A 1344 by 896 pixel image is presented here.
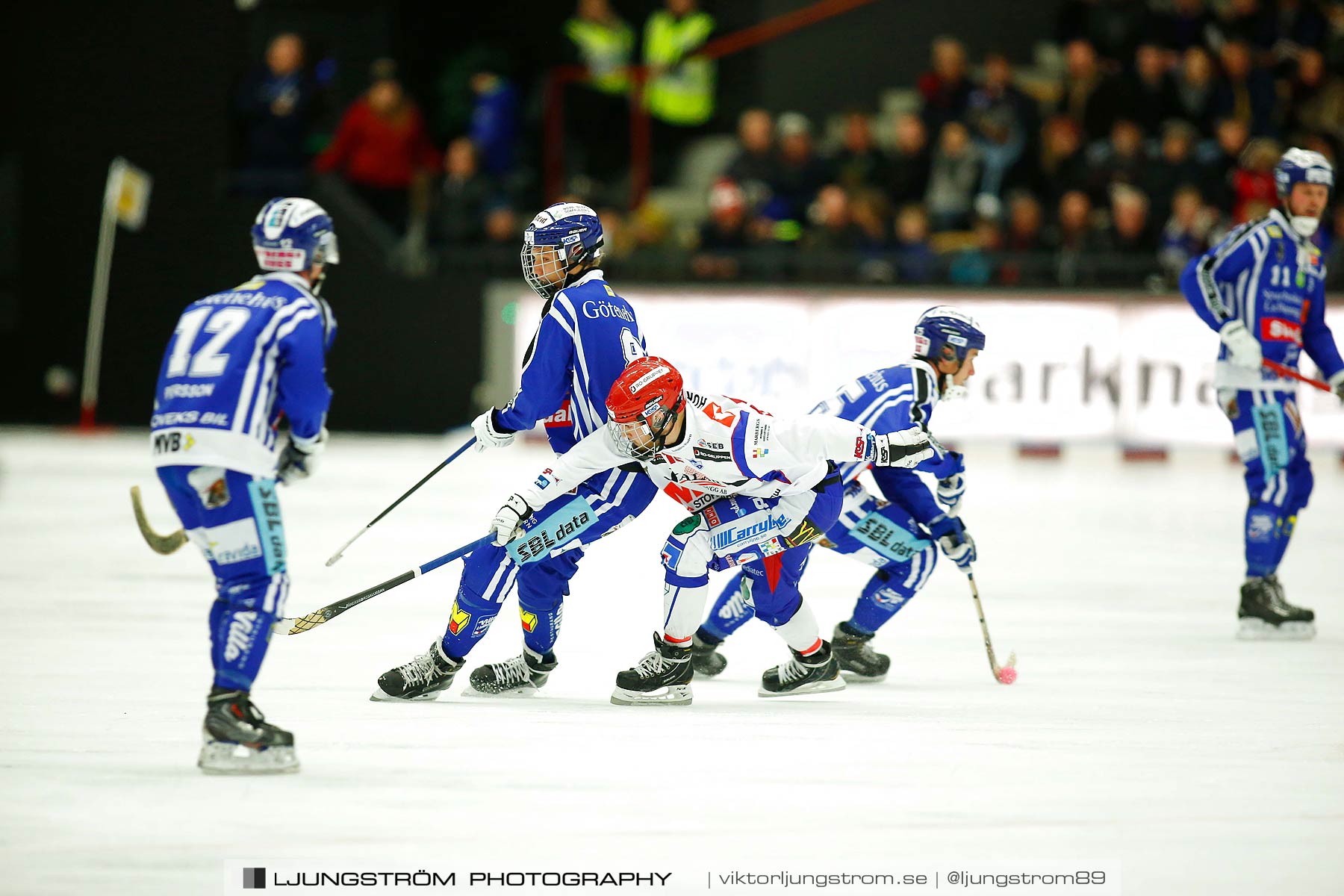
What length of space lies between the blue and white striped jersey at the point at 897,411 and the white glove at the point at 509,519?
1176mm

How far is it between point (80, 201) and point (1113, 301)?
390 inches

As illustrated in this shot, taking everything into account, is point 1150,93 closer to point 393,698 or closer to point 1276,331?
point 1276,331

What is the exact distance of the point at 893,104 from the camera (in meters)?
18.0

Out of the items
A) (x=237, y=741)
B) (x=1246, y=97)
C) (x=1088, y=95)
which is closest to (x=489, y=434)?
(x=237, y=741)

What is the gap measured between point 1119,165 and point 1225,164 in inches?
37.3

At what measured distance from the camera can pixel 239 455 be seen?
4711 mm

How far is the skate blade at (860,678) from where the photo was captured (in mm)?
6461

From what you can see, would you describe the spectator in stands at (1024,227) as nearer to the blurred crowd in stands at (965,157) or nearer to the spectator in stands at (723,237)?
the blurred crowd in stands at (965,157)

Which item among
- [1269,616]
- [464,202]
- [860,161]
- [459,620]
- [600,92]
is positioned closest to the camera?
[459,620]

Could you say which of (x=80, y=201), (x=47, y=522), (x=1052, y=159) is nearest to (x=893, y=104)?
(x=1052, y=159)

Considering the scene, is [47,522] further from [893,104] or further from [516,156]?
[893,104]

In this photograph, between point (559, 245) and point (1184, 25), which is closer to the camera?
point (559, 245)

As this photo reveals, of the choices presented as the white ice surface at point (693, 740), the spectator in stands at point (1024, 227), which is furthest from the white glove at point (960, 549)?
the spectator in stands at point (1024, 227)

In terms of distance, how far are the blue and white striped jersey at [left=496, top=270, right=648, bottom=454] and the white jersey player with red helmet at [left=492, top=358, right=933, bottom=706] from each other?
0.58 feet
